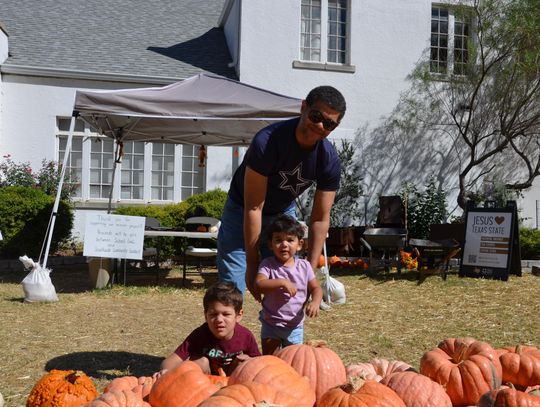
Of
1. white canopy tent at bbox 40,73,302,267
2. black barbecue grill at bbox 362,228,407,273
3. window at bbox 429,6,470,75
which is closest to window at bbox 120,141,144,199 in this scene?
white canopy tent at bbox 40,73,302,267

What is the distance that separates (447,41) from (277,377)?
14221mm

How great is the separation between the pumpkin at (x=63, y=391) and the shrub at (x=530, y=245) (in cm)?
1074

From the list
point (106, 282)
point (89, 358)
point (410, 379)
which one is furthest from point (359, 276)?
point (410, 379)

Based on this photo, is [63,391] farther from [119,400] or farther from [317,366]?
[317,366]

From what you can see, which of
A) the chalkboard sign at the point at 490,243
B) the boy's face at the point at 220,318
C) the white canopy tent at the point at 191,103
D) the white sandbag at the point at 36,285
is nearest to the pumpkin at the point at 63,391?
the boy's face at the point at 220,318

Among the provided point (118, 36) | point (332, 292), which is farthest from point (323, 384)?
point (118, 36)

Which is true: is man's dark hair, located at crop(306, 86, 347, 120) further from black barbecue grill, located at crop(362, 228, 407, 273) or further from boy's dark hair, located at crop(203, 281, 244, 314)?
black barbecue grill, located at crop(362, 228, 407, 273)

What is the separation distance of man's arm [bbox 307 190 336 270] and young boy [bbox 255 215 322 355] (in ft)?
0.23

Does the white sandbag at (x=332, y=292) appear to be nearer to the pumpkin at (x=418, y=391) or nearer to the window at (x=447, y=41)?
the pumpkin at (x=418, y=391)

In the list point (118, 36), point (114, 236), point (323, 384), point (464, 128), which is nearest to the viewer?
point (323, 384)

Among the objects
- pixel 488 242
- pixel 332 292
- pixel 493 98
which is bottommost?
pixel 332 292

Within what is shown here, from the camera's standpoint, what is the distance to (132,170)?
14.0 metres

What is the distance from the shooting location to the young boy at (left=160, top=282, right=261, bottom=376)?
121 inches

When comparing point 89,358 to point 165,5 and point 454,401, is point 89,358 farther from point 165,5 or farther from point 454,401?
point 165,5
